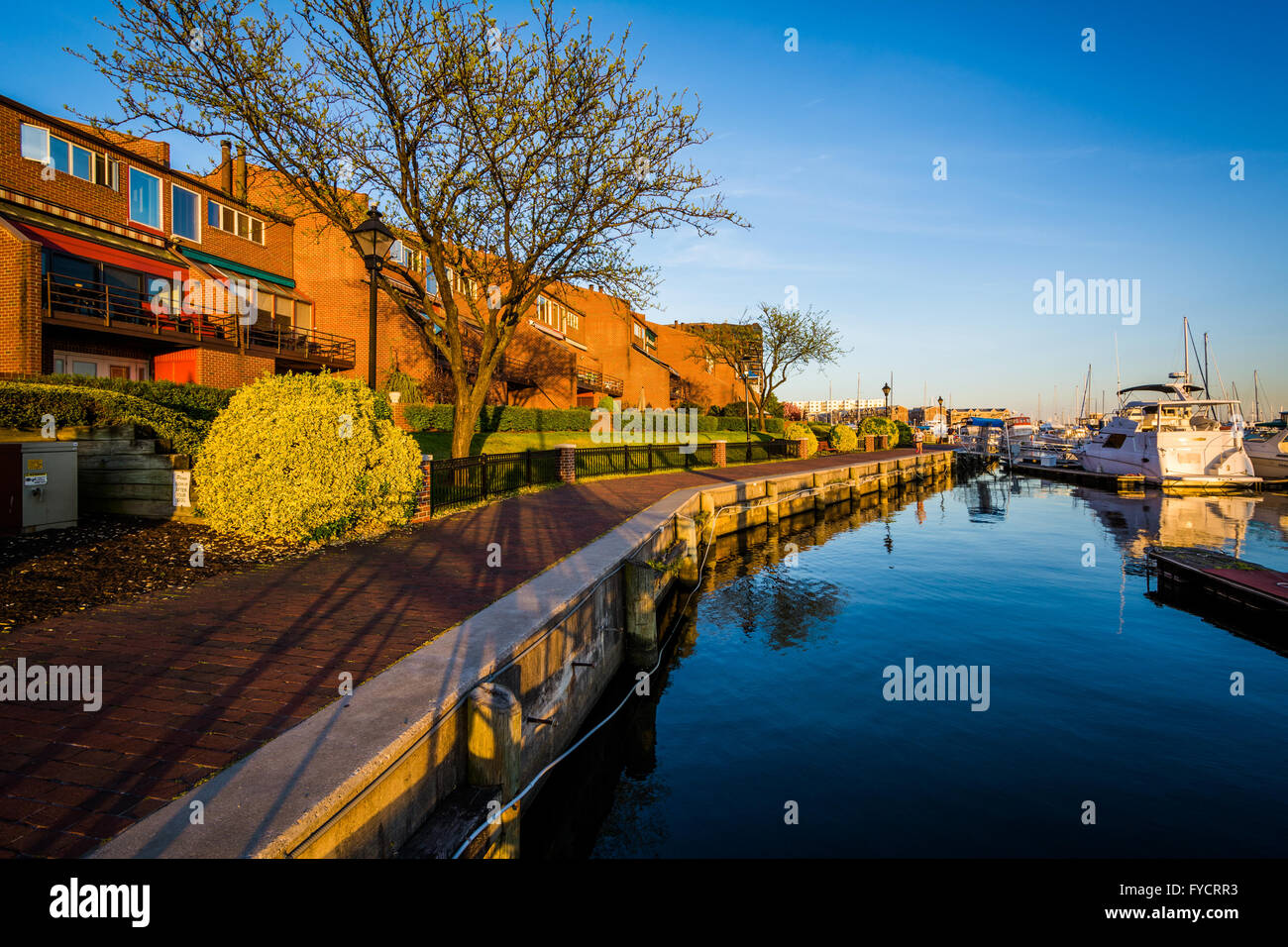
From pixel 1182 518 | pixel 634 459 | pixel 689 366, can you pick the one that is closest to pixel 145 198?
pixel 634 459

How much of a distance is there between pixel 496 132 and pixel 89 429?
1041cm

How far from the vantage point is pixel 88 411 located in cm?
1104

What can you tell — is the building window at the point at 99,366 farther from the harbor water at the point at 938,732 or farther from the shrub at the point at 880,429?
the shrub at the point at 880,429

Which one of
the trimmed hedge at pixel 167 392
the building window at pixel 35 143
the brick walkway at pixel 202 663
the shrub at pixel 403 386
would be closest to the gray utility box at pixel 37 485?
the brick walkway at pixel 202 663

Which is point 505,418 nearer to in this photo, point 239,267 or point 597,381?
point 239,267

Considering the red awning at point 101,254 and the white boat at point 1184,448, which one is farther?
the white boat at point 1184,448

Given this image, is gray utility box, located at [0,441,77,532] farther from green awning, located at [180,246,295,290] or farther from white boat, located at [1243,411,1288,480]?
white boat, located at [1243,411,1288,480]

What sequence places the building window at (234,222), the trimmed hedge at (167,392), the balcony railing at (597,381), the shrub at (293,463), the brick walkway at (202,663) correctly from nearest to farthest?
the brick walkway at (202,663) → the shrub at (293,463) → the trimmed hedge at (167,392) → the building window at (234,222) → the balcony railing at (597,381)

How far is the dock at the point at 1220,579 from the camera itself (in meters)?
11.1

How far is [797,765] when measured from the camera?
22.0ft

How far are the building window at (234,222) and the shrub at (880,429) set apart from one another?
4233 centimetres
